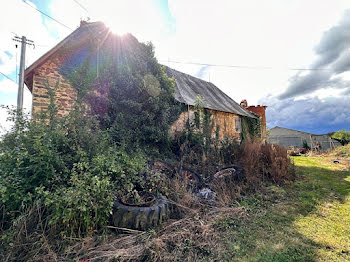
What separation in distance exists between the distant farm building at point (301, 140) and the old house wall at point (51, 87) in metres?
14.5

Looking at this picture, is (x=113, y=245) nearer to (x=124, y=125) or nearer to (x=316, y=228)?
(x=316, y=228)

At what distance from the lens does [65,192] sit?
8.26 ft

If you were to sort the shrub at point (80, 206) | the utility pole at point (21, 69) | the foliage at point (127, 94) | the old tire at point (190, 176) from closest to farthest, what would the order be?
the shrub at point (80, 206) < the old tire at point (190, 176) < the foliage at point (127, 94) < the utility pole at point (21, 69)

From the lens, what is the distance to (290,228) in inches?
127

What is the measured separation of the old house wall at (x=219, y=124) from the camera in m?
9.65

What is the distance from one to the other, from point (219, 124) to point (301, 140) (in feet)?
52.5

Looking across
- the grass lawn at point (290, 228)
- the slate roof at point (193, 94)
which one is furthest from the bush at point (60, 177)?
the slate roof at point (193, 94)

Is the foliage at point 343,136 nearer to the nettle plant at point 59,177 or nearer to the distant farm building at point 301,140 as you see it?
the distant farm building at point 301,140

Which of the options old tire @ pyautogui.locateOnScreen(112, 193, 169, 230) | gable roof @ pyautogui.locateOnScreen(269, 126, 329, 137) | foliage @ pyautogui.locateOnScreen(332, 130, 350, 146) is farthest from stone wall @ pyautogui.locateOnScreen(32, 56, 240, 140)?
gable roof @ pyautogui.locateOnScreen(269, 126, 329, 137)

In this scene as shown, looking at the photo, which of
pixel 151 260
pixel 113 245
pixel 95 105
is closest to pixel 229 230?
pixel 151 260

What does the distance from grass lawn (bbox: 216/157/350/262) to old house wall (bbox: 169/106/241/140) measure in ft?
14.7

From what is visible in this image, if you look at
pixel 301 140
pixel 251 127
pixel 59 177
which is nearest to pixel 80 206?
pixel 59 177

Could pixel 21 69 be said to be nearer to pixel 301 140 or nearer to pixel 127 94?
pixel 127 94

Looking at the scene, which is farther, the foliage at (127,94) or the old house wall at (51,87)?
the foliage at (127,94)
